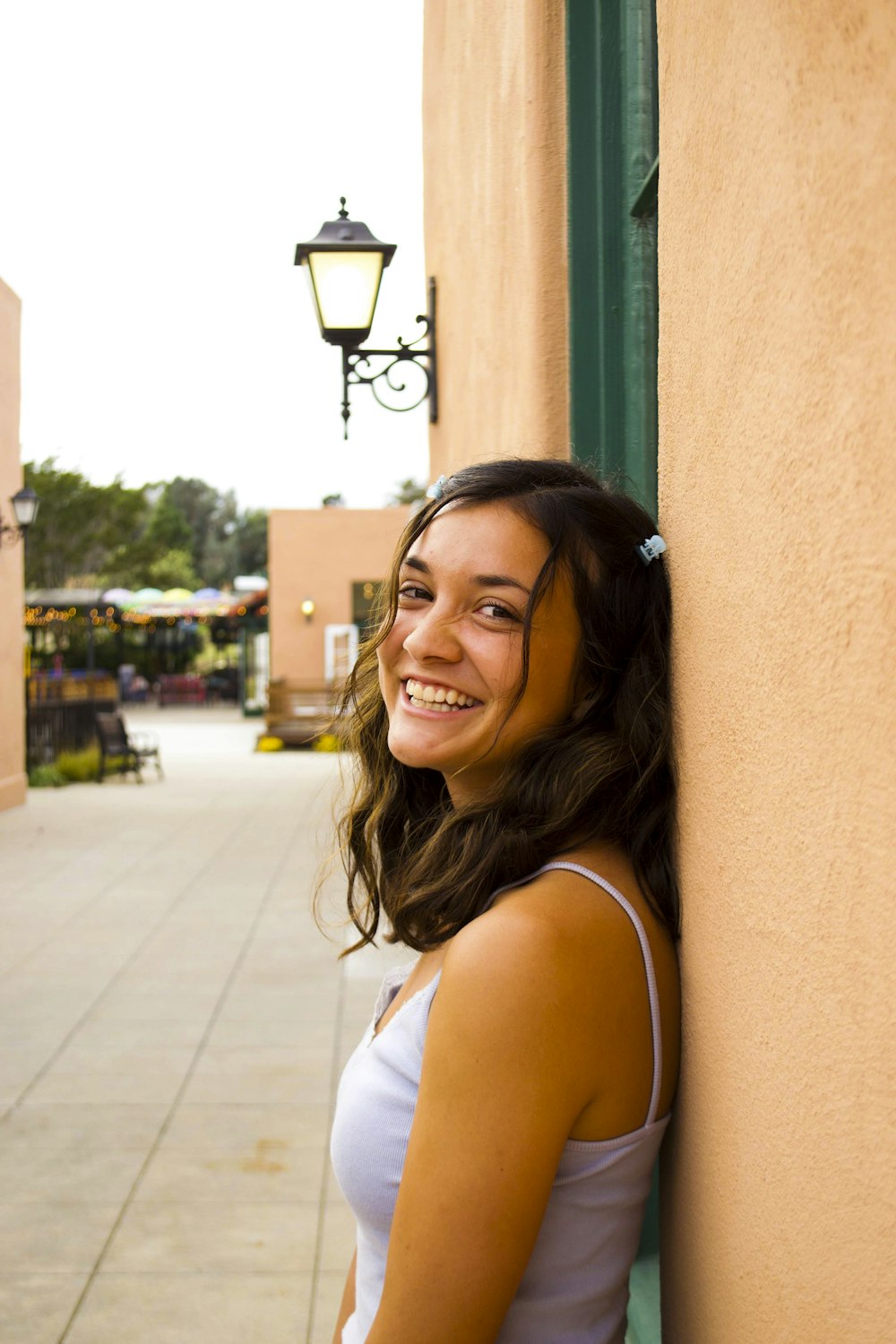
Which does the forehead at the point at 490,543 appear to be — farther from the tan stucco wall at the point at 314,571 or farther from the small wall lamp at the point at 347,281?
the tan stucco wall at the point at 314,571

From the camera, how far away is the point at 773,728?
100 cm

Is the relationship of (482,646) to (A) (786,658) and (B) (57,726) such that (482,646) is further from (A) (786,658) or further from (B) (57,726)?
(B) (57,726)

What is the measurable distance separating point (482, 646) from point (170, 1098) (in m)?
3.69

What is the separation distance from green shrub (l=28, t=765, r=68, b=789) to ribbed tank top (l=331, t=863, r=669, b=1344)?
48.4 feet

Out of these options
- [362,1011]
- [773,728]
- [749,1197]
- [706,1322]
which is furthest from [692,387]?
[362,1011]

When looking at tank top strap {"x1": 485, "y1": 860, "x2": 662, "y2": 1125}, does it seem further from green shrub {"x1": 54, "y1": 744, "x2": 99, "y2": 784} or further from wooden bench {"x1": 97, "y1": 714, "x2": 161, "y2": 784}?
green shrub {"x1": 54, "y1": 744, "x2": 99, "y2": 784}

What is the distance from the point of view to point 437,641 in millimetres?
1486

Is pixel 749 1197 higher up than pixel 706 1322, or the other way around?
pixel 749 1197

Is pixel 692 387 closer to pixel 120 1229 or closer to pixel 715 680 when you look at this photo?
pixel 715 680

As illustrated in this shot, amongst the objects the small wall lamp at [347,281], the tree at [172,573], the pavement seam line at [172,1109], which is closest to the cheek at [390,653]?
the pavement seam line at [172,1109]

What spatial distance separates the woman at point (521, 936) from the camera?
1.14 m

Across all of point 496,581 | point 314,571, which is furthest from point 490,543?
point 314,571

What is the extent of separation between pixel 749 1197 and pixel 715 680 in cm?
48

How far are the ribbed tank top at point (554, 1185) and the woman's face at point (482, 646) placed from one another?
22cm
